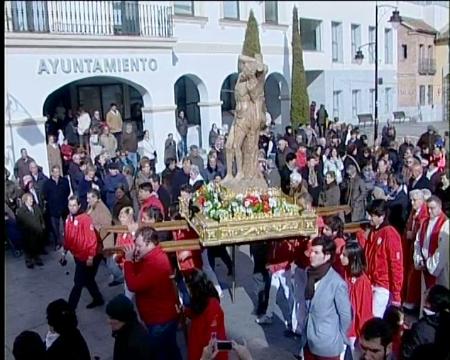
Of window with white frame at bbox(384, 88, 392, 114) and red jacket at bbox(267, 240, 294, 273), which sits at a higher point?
window with white frame at bbox(384, 88, 392, 114)

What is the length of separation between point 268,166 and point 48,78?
5670 millimetres

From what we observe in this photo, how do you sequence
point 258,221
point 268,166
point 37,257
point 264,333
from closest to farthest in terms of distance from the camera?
point 264,333
point 258,221
point 37,257
point 268,166

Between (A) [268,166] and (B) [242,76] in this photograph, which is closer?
(B) [242,76]

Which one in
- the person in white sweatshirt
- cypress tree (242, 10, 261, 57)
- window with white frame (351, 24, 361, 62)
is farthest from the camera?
the person in white sweatshirt

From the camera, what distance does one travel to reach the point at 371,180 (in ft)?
28.1

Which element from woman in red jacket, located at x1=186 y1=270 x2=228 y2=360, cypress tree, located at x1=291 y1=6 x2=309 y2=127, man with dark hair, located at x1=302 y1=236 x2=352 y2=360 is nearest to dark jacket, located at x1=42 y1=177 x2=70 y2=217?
cypress tree, located at x1=291 y1=6 x2=309 y2=127

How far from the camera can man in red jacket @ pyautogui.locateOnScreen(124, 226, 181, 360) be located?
15.1 ft

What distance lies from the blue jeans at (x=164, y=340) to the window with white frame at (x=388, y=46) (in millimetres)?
5197

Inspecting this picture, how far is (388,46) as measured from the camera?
8.48 metres

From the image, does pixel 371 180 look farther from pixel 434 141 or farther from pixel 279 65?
pixel 279 65

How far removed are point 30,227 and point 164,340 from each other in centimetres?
477

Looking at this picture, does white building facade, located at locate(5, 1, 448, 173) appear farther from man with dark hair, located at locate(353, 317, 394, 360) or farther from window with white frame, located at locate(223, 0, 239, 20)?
man with dark hair, located at locate(353, 317, 394, 360)

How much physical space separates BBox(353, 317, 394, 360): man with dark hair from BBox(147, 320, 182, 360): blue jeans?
178 cm

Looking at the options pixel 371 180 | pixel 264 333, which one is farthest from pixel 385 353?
pixel 371 180
